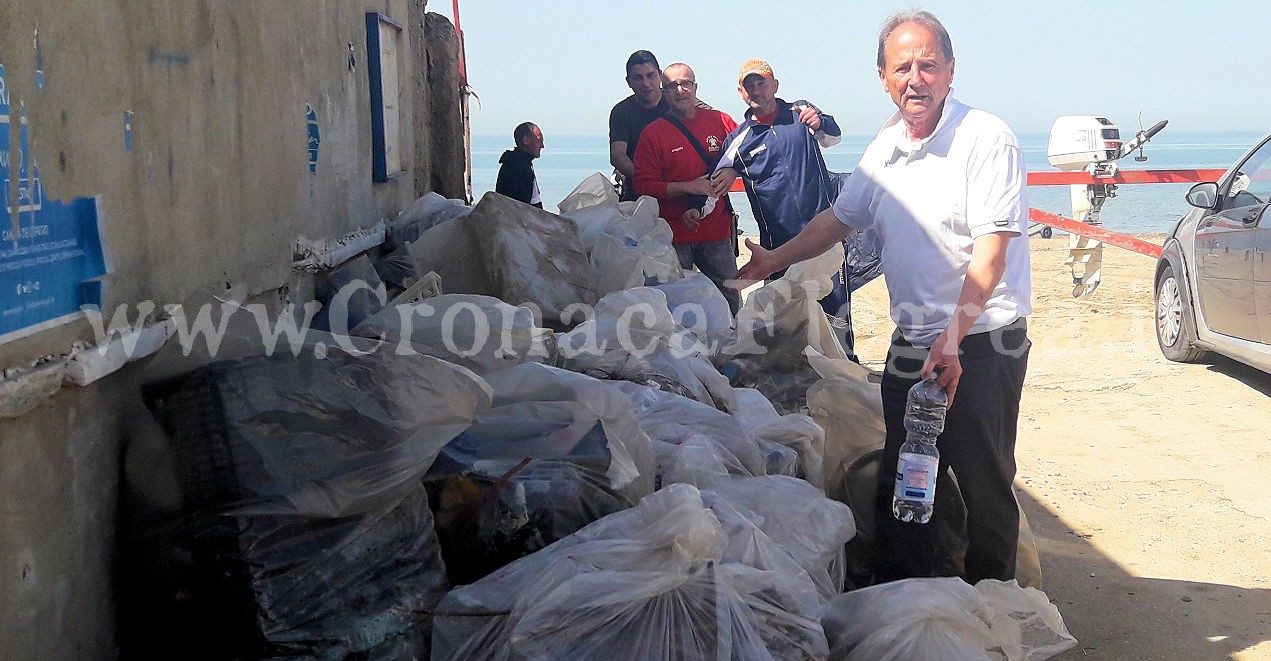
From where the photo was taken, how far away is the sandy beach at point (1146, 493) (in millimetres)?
3605

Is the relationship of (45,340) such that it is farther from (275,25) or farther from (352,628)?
(275,25)

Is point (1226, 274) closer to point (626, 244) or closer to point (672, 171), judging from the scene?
point (672, 171)

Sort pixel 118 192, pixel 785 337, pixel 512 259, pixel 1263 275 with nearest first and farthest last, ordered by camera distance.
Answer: pixel 118 192 → pixel 512 259 → pixel 785 337 → pixel 1263 275

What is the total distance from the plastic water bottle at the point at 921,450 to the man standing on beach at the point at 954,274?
57mm

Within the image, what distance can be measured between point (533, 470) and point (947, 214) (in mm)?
1331

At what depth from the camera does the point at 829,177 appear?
602cm

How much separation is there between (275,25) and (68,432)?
2039mm

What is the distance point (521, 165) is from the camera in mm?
7805

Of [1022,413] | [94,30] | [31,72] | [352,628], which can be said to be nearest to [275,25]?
[94,30]

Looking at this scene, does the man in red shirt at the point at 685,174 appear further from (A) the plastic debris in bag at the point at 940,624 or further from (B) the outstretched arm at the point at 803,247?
(A) the plastic debris in bag at the point at 940,624

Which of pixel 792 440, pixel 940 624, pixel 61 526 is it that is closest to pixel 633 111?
pixel 792 440

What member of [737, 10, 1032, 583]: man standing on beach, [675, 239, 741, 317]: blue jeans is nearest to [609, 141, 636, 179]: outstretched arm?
Answer: [675, 239, 741, 317]: blue jeans

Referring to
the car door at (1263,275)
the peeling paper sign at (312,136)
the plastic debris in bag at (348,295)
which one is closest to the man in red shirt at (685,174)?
the plastic debris in bag at (348,295)

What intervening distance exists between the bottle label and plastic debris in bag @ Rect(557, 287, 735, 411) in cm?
96
